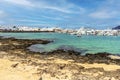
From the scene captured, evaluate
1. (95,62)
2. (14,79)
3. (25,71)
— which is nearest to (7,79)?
(14,79)

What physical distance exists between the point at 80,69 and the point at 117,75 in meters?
2.82

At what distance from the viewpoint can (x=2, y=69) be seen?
16.9m

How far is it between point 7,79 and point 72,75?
11.7 ft

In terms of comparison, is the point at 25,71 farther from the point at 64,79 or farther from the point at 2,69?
the point at 64,79

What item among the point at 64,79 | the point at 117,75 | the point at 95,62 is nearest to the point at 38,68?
the point at 64,79

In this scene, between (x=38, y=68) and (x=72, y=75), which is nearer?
(x=72, y=75)

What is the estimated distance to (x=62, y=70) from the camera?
1706cm

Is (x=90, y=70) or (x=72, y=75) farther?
(x=90, y=70)

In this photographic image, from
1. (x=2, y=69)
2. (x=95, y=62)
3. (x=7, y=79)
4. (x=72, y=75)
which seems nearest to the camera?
(x=7, y=79)

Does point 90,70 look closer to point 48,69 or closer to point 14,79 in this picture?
point 48,69

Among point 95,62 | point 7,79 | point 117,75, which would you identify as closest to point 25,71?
point 7,79

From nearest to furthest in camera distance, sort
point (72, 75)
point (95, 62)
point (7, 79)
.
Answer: point (7, 79) → point (72, 75) → point (95, 62)

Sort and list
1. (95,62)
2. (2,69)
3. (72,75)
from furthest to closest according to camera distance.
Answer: (95,62) → (2,69) → (72,75)

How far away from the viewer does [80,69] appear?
1792cm
